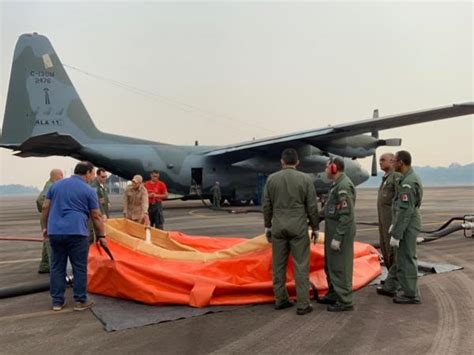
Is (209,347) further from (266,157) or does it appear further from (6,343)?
(266,157)

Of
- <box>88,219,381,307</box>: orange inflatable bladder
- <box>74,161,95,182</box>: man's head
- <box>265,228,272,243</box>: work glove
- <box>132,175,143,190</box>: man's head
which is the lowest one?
<box>88,219,381,307</box>: orange inflatable bladder

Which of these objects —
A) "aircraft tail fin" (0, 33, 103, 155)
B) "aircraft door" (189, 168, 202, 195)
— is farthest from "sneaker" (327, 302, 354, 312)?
"aircraft door" (189, 168, 202, 195)

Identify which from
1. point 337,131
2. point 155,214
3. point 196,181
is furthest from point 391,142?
point 155,214

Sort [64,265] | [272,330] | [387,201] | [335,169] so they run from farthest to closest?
[387,201] < [335,169] < [64,265] < [272,330]

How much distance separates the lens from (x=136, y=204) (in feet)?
29.8

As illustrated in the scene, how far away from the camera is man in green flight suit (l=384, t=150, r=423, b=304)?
5477 mm

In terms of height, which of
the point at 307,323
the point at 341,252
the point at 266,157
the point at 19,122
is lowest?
the point at 307,323

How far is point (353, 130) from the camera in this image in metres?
20.1

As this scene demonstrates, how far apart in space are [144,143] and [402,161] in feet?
61.3

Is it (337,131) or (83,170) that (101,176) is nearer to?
(83,170)

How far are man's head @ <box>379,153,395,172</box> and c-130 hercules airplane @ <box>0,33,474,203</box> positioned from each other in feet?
42.4

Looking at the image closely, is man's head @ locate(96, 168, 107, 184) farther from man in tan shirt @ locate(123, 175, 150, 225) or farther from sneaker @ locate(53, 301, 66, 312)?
sneaker @ locate(53, 301, 66, 312)

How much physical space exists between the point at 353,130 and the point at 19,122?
15.7 metres

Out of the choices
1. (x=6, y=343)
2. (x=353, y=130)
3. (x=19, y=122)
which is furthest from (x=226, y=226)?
(x=19, y=122)
